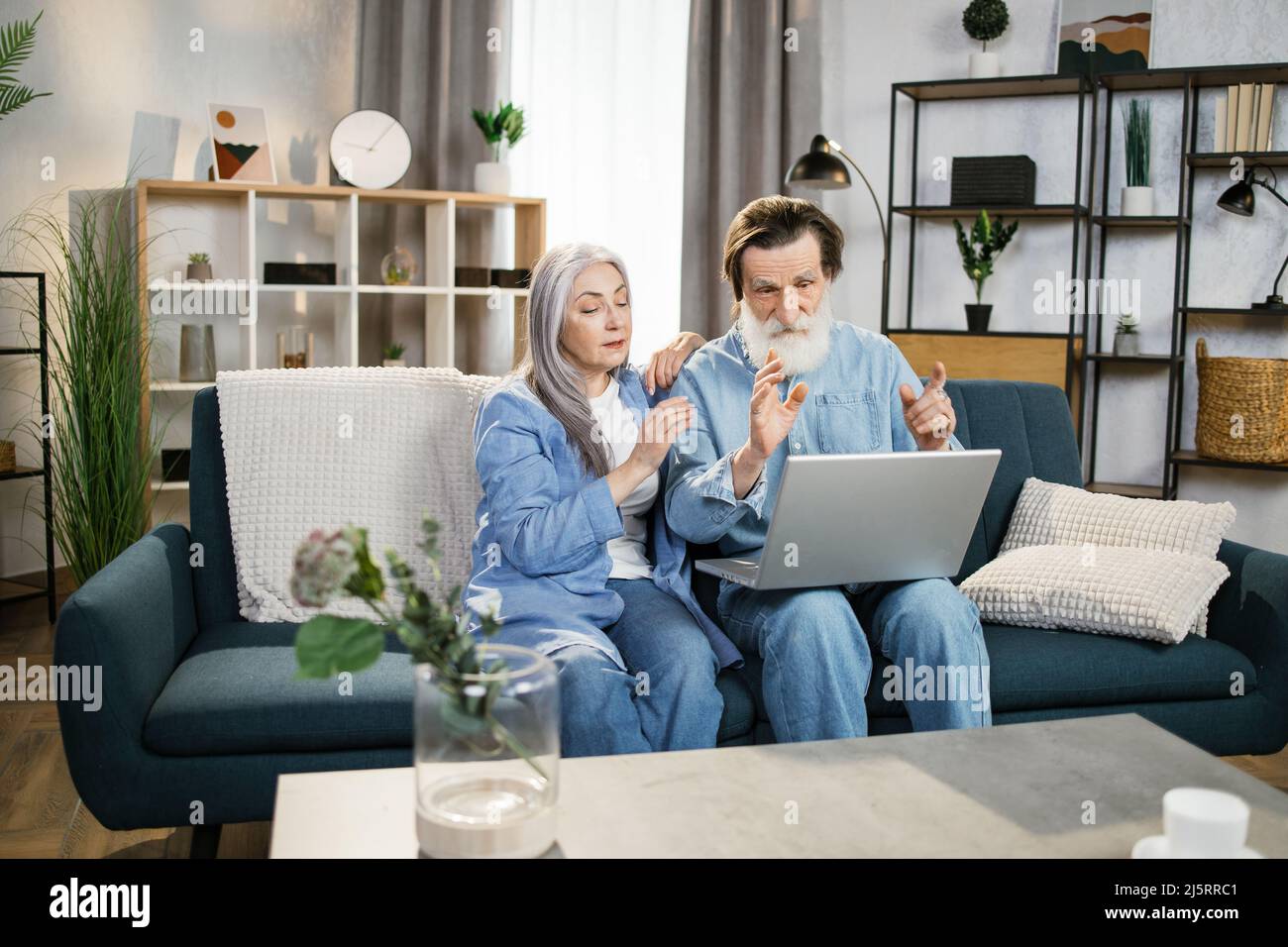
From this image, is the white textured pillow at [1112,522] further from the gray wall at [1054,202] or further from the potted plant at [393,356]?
the potted plant at [393,356]

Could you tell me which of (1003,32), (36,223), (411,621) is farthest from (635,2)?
(411,621)

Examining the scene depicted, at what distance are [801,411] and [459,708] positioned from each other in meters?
1.30

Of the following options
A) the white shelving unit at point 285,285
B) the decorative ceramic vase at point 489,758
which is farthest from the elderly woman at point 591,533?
the white shelving unit at point 285,285

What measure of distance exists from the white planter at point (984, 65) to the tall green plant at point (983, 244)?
18.2 inches

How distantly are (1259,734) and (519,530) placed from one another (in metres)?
1.35

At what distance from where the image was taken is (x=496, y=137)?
4375mm

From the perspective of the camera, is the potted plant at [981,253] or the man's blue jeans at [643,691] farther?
the potted plant at [981,253]

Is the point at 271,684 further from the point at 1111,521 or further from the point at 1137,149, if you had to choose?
the point at 1137,149

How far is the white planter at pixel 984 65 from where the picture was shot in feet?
13.6

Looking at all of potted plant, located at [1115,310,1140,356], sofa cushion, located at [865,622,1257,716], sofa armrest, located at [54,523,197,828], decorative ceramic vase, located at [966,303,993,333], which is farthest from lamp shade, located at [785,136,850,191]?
sofa armrest, located at [54,523,197,828]

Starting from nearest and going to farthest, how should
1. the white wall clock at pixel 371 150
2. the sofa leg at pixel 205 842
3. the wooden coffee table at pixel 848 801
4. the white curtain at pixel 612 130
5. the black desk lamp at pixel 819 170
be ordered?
the wooden coffee table at pixel 848 801
the sofa leg at pixel 205 842
the black desk lamp at pixel 819 170
the white wall clock at pixel 371 150
the white curtain at pixel 612 130

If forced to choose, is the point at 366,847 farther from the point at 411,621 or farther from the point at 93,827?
the point at 93,827

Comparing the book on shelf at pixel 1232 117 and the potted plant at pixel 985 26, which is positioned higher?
the potted plant at pixel 985 26

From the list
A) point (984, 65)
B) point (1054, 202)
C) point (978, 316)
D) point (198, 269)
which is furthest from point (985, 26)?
point (198, 269)
